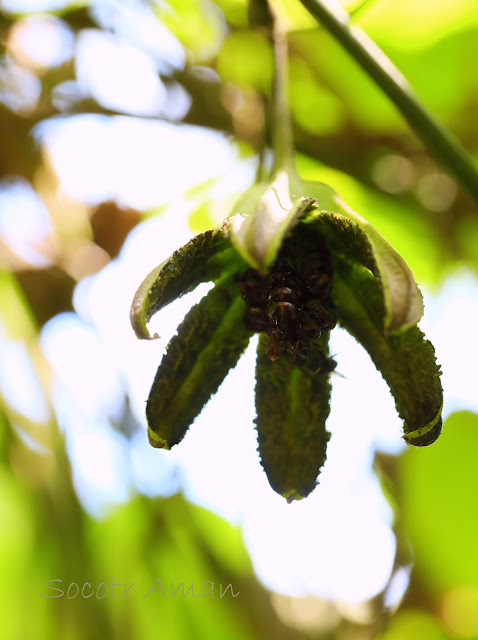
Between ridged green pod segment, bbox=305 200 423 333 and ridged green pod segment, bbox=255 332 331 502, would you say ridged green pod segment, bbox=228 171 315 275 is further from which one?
ridged green pod segment, bbox=255 332 331 502

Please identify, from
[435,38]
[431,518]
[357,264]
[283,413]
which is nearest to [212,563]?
[431,518]

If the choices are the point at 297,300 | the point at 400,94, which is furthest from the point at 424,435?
the point at 400,94

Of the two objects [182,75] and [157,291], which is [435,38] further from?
[157,291]

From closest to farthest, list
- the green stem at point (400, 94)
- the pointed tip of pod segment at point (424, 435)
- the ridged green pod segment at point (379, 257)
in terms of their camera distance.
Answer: the ridged green pod segment at point (379, 257) → the pointed tip of pod segment at point (424, 435) → the green stem at point (400, 94)

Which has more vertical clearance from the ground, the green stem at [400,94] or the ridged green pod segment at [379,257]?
the green stem at [400,94]

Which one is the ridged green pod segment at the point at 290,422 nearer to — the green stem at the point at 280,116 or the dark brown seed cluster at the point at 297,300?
the dark brown seed cluster at the point at 297,300

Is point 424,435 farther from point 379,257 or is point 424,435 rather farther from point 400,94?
point 400,94

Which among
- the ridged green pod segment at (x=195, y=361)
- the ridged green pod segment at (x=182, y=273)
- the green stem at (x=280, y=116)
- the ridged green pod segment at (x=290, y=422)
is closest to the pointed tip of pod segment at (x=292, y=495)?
the ridged green pod segment at (x=290, y=422)

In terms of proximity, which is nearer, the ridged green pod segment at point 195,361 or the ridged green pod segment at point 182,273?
the ridged green pod segment at point 182,273
